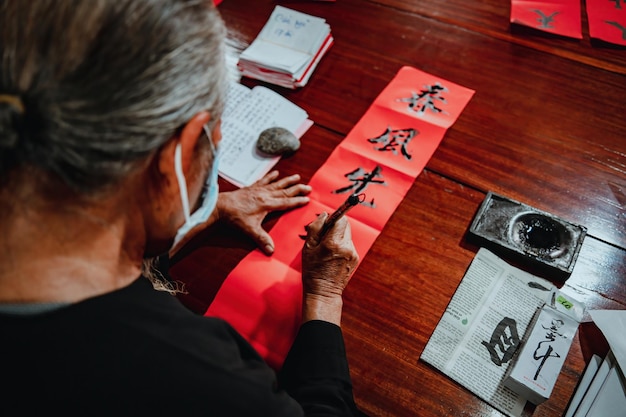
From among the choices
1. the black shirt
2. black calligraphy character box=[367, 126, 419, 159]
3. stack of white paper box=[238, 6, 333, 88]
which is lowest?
the black shirt

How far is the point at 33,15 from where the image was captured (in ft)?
1.94

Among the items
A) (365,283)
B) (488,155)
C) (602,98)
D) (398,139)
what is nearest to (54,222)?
(365,283)

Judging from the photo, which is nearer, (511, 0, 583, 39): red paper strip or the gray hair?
the gray hair

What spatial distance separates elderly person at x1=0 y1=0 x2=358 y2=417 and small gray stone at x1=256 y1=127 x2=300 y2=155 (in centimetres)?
66

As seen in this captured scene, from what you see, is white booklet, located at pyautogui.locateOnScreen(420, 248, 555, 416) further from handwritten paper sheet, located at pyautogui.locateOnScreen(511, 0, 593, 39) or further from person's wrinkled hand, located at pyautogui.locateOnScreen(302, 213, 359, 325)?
handwritten paper sheet, located at pyautogui.locateOnScreen(511, 0, 593, 39)

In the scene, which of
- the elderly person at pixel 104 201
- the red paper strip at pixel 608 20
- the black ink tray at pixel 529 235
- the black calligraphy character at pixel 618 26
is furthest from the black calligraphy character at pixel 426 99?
the elderly person at pixel 104 201

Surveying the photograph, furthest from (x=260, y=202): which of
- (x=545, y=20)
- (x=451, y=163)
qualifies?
(x=545, y=20)

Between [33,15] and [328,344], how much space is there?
0.85 meters

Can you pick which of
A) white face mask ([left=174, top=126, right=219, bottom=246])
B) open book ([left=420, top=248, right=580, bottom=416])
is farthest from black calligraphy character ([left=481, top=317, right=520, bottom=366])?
white face mask ([left=174, top=126, right=219, bottom=246])

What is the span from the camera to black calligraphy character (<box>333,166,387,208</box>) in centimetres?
141

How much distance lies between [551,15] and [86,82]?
202 centimetres

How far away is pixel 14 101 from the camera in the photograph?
1.90 ft

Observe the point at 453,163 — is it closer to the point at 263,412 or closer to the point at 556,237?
the point at 556,237

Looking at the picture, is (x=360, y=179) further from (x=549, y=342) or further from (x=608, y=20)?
(x=608, y=20)
